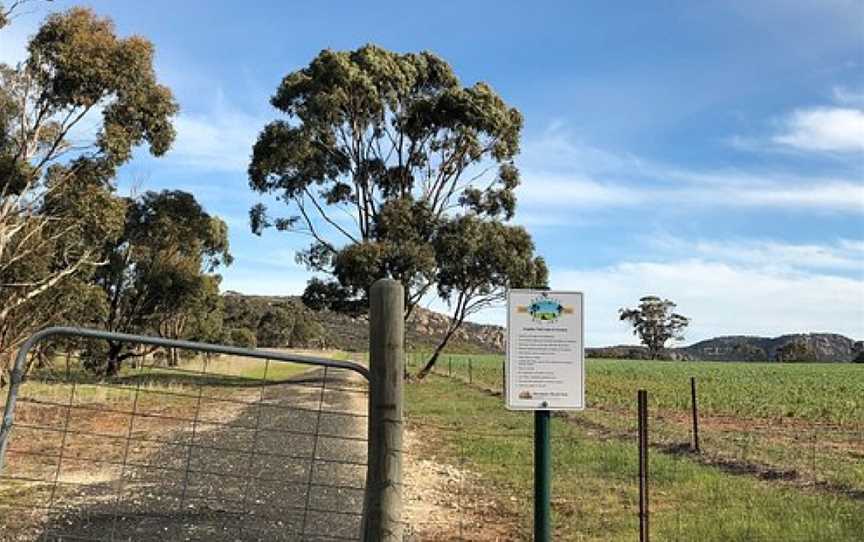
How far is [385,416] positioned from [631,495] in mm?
5921

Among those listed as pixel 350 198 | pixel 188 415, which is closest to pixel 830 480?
pixel 188 415

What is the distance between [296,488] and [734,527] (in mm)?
5030

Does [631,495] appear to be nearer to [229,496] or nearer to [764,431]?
[229,496]

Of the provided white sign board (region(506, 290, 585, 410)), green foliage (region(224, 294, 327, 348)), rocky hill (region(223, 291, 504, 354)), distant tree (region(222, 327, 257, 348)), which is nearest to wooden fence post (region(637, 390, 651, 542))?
white sign board (region(506, 290, 585, 410))

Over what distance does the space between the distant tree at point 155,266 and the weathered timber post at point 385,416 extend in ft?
102

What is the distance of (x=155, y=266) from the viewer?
3831 cm

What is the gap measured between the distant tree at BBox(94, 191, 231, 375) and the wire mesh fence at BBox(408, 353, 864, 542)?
19.3m

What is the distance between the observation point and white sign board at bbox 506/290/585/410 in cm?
494

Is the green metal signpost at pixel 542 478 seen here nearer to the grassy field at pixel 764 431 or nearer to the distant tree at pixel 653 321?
the grassy field at pixel 764 431

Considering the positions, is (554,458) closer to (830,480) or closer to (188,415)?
(830,480)

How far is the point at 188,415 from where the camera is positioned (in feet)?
59.7

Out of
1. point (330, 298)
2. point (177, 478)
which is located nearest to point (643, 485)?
point (177, 478)

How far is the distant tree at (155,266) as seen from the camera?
33562mm

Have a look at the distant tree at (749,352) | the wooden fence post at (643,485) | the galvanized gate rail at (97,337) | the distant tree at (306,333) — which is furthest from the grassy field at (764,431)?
the distant tree at (749,352)
